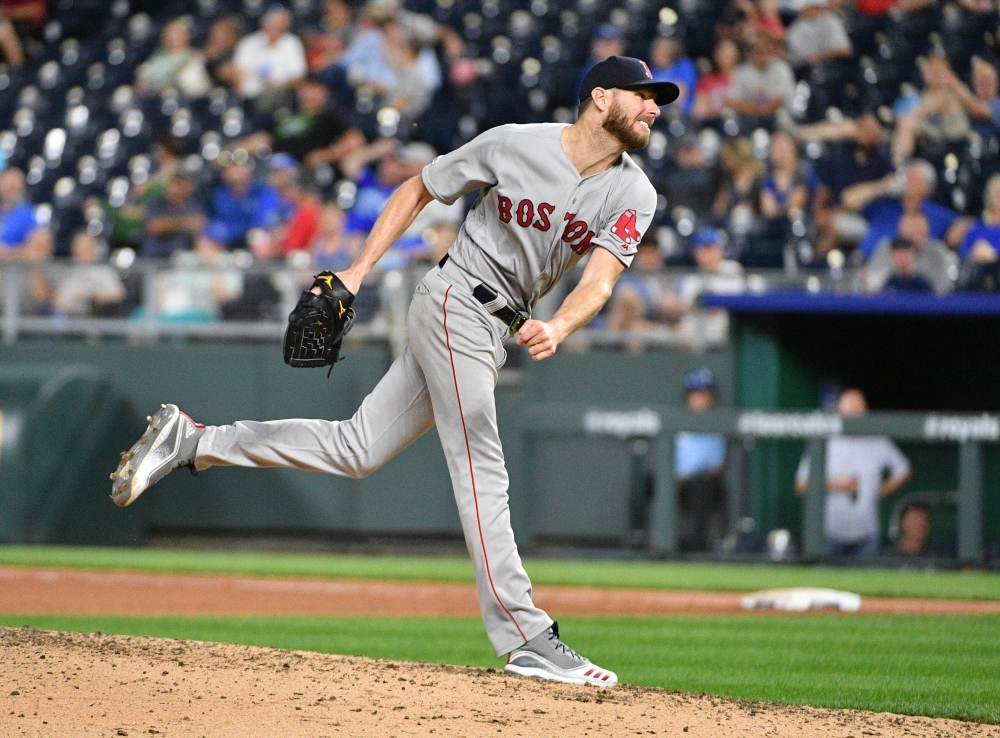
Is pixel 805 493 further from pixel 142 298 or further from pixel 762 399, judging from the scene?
pixel 142 298

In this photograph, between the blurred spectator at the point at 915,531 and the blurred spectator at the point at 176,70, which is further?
the blurred spectator at the point at 176,70

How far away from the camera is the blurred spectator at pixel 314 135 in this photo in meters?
12.3

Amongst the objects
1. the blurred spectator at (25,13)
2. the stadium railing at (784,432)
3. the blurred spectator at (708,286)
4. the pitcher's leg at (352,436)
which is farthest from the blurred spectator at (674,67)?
the pitcher's leg at (352,436)

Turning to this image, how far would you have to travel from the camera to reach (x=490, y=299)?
417cm

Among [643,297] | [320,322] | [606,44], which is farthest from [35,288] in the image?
[320,322]

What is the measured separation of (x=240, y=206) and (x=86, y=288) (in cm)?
174

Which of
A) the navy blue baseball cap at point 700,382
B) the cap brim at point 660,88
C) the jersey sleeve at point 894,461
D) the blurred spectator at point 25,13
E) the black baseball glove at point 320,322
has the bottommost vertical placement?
the jersey sleeve at point 894,461

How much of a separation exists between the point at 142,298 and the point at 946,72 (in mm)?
6548

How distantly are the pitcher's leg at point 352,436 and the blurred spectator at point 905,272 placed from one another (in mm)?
6180

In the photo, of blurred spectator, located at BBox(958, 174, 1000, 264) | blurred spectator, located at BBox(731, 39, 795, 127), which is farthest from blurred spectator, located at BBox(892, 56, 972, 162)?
blurred spectator, located at BBox(731, 39, 795, 127)

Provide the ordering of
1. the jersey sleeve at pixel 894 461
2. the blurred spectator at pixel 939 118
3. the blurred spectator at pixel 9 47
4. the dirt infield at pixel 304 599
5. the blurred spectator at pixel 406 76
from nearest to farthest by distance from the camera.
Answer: the dirt infield at pixel 304 599
the jersey sleeve at pixel 894 461
the blurred spectator at pixel 939 118
the blurred spectator at pixel 406 76
the blurred spectator at pixel 9 47

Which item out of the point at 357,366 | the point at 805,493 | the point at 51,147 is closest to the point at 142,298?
the point at 357,366

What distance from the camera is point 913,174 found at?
10.1 metres

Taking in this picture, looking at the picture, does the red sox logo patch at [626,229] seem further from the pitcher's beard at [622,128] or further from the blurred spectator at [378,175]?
the blurred spectator at [378,175]
